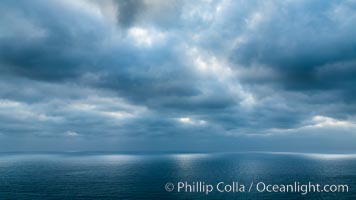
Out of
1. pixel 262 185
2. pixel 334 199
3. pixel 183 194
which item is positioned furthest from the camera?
pixel 262 185

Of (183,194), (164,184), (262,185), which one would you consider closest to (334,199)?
(262,185)

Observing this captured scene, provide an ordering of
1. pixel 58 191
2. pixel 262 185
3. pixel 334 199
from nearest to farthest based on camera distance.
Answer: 1. pixel 334 199
2. pixel 58 191
3. pixel 262 185

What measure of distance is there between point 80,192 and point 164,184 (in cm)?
3974

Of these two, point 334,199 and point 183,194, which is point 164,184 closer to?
point 183,194

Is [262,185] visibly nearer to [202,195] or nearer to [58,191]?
[202,195]

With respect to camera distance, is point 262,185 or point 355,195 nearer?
point 355,195

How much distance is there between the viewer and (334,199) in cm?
9688

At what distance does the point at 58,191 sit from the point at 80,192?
10.5m

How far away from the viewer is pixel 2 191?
4419 inches

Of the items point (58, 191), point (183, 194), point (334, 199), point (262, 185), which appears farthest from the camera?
point (262, 185)

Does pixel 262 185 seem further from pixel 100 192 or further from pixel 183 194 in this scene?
pixel 100 192

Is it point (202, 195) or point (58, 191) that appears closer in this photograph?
point (202, 195)

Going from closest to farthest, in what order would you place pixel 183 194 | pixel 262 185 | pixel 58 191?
pixel 183 194 → pixel 58 191 → pixel 262 185

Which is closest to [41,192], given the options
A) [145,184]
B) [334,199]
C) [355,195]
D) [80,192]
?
[80,192]
